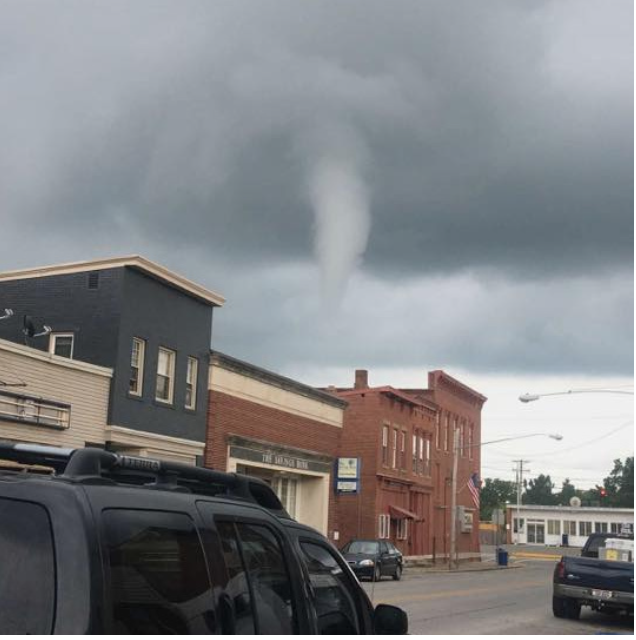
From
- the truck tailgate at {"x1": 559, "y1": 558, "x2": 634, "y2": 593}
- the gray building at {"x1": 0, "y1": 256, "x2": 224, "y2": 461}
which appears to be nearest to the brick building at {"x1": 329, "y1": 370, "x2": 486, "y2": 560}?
the gray building at {"x1": 0, "y1": 256, "x2": 224, "y2": 461}

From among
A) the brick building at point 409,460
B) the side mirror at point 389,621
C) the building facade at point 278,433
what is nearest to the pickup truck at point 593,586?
the side mirror at point 389,621

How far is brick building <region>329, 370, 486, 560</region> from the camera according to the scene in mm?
46750

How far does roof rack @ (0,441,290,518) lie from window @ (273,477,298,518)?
35749mm

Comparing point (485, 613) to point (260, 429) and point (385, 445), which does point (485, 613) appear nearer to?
point (260, 429)

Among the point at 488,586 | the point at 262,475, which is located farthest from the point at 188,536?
the point at 262,475

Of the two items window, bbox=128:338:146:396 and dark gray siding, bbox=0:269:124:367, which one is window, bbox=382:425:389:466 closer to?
window, bbox=128:338:146:396

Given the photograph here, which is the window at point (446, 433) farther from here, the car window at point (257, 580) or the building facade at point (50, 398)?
the car window at point (257, 580)

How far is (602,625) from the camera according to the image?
18922 millimetres

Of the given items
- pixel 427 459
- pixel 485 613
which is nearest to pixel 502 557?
pixel 427 459

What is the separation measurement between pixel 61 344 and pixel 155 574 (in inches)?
1090

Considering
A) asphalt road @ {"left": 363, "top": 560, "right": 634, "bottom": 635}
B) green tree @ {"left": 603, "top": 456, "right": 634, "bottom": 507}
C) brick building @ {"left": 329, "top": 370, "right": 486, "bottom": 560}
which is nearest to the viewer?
asphalt road @ {"left": 363, "top": 560, "right": 634, "bottom": 635}

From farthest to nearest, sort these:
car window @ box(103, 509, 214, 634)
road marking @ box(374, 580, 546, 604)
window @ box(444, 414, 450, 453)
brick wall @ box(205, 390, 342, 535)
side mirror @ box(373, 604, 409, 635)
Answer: window @ box(444, 414, 450, 453), brick wall @ box(205, 390, 342, 535), road marking @ box(374, 580, 546, 604), side mirror @ box(373, 604, 409, 635), car window @ box(103, 509, 214, 634)

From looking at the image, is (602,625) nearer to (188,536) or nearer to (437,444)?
(188,536)

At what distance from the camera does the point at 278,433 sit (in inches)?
1510
